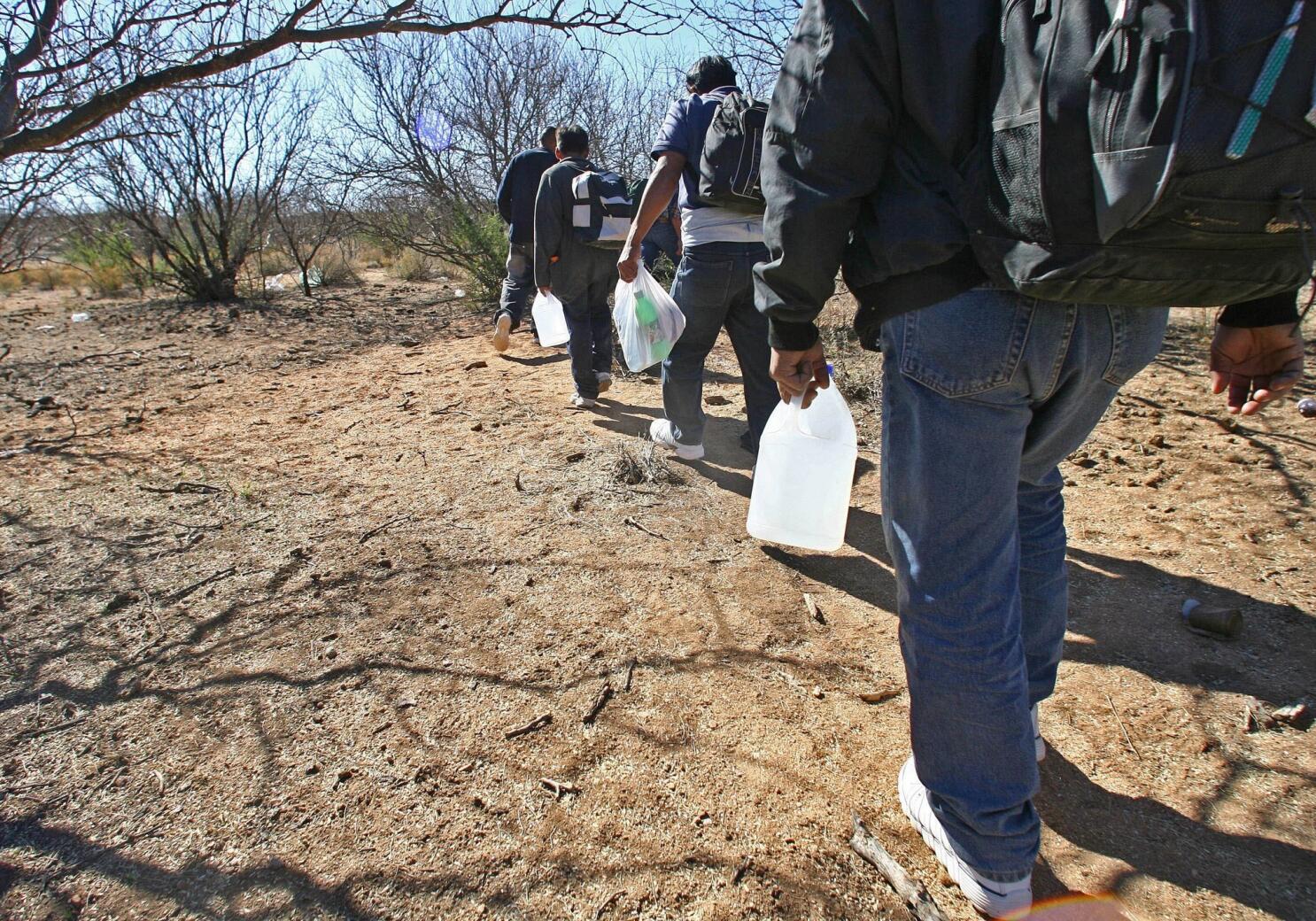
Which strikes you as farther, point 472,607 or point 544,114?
point 544,114

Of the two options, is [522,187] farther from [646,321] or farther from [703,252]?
[703,252]

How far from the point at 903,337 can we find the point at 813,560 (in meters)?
1.57

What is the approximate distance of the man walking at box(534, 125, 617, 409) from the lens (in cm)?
423

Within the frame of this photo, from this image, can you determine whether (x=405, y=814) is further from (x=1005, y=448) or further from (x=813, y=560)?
(x=813, y=560)

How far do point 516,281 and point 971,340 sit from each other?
5328 mm

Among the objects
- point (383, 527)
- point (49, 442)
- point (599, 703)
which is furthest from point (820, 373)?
point (49, 442)

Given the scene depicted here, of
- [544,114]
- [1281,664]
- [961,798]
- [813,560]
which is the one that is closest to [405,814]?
[961,798]

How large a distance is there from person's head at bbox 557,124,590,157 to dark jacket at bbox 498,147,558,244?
1.10 metres

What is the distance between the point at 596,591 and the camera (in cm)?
247

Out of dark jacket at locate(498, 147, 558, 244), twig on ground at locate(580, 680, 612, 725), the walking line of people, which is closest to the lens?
the walking line of people

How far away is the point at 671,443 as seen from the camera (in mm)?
3602

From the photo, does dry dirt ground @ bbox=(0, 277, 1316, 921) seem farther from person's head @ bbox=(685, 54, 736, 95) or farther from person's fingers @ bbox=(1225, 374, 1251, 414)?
person's head @ bbox=(685, 54, 736, 95)

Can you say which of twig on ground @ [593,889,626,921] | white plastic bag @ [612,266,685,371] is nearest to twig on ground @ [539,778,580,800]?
twig on ground @ [593,889,626,921]

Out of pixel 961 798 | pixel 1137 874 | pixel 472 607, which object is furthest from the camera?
pixel 472 607
